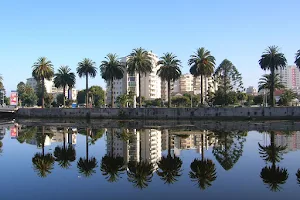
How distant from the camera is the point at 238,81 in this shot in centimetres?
12275

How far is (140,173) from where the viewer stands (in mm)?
18938

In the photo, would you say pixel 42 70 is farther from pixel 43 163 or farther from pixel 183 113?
pixel 43 163

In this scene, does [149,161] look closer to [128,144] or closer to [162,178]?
[162,178]

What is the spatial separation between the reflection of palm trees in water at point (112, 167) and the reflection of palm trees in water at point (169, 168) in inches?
92.5

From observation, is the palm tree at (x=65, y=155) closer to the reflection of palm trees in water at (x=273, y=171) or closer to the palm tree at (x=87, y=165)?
the palm tree at (x=87, y=165)

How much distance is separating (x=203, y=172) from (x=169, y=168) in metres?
2.24

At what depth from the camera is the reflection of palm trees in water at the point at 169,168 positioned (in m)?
17.7

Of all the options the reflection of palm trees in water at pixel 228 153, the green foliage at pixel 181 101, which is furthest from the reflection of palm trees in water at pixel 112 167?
the green foliage at pixel 181 101

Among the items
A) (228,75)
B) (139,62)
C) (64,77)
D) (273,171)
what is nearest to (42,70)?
(64,77)

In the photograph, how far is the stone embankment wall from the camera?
69.8 metres

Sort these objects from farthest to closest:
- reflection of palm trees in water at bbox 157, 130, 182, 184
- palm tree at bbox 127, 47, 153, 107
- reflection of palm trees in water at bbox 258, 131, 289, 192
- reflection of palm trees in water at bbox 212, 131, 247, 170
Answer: palm tree at bbox 127, 47, 153, 107 < reflection of palm trees in water at bbox 212, 131, 247, 170 < reflection of palm trees in water at bbox 157, 130, 182, 184 < reflection of palm trees in water at bbox 258, 131, 289, 192

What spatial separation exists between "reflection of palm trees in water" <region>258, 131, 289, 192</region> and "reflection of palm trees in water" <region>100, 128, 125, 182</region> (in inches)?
305

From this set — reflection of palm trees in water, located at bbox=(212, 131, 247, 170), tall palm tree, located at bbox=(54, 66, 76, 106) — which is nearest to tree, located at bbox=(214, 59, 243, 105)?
tall palm tree, located at bbox=(54, 66, 76, 106)

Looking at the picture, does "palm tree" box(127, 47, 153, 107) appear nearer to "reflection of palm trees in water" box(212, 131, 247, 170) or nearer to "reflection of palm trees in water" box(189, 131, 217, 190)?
"reflection of palm trees in water" box(212, 131, 247, 170)
